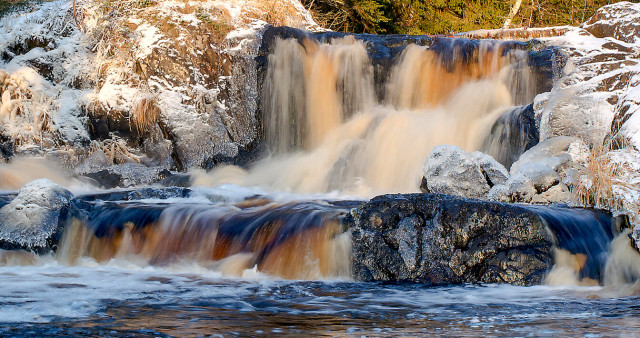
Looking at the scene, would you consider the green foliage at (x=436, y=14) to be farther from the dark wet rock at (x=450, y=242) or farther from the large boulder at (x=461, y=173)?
the dark wet rock at (x=450, y=242)

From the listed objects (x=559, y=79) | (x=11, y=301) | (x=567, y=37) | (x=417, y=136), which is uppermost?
(x=567, y=37)

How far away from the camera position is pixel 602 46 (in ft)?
34.3

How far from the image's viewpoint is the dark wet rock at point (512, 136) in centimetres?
941

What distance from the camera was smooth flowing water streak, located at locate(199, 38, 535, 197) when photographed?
10.2 meters

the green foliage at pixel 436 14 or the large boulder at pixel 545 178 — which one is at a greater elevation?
the green foliage at pixel 436 14

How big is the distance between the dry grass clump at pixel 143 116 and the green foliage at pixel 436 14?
21.3 ft

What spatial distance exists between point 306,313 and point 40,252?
12.0 feet

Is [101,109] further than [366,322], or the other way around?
[101,109]

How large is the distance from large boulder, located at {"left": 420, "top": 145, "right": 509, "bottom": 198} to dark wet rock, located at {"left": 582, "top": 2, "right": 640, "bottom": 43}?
3797 mm

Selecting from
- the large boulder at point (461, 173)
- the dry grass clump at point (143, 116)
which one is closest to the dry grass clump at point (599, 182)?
the large boulder at point (461, 173)

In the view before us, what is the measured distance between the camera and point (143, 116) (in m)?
10.9

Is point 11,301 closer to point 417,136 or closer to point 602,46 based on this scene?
point 417,136

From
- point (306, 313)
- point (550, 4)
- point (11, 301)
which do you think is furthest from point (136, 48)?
point (550, 4)

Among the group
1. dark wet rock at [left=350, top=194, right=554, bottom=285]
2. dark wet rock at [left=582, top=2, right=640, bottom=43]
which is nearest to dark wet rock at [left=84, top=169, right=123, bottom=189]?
dark wet rock at [left=350, top=194, right=554, bottom=285]
